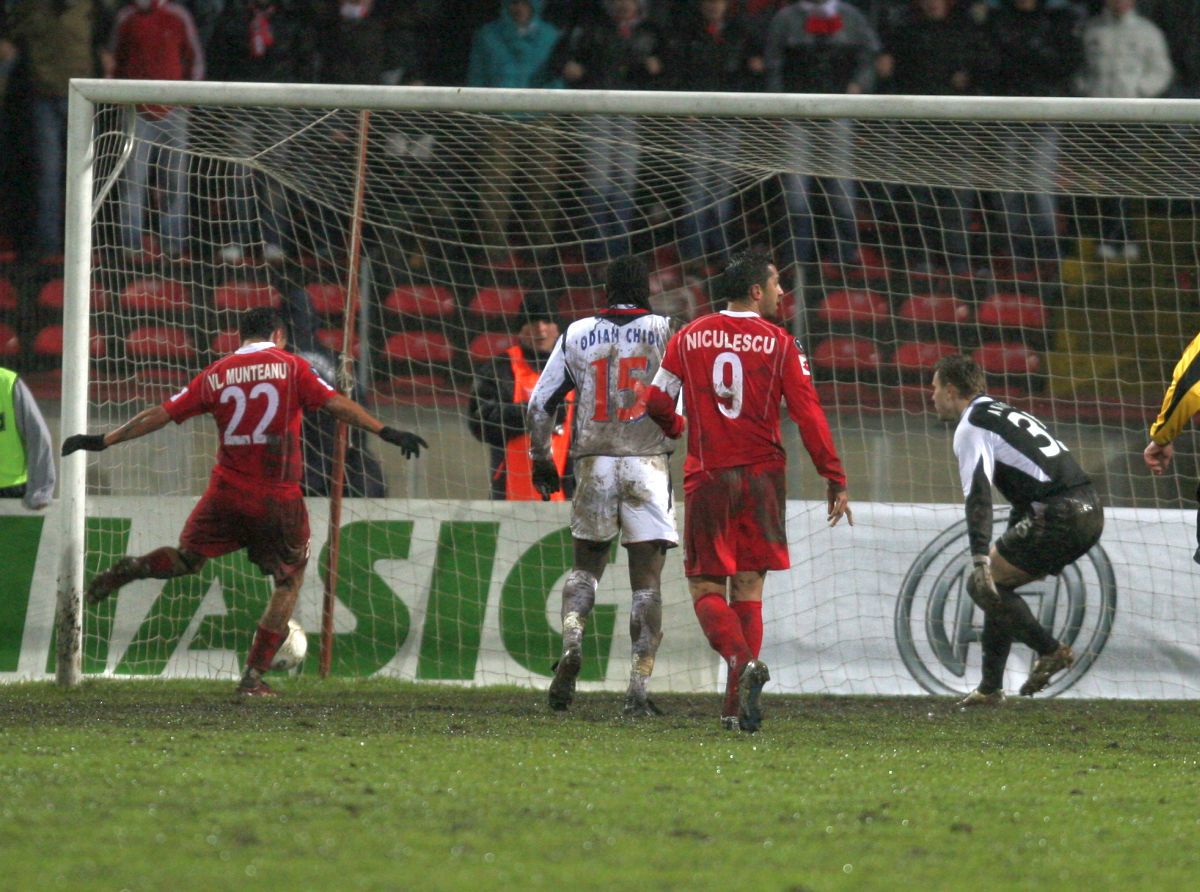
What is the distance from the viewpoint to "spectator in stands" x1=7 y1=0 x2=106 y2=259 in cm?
1251

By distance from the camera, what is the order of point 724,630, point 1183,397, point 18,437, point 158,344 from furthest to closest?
point 158,344 → point 18,437 → point 1183,397 → point 724,630

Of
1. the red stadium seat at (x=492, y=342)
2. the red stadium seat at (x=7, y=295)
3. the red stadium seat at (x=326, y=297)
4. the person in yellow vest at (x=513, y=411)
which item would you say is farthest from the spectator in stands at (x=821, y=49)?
the red stadium seat at (x=7, y=295)

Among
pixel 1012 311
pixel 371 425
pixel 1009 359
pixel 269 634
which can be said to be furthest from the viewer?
pixel 1012 311

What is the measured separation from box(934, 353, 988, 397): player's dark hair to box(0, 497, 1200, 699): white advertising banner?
1.15 m

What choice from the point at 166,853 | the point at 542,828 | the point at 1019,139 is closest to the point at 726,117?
the point at 1019,139

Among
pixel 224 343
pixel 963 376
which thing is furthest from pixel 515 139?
pixel 963 376

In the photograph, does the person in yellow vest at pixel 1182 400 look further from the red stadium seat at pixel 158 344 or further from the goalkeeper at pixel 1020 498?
the red stadium seat at pixel 158 344

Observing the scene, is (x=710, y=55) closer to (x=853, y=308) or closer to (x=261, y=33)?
(x=853, y=308)

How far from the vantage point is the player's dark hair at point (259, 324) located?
7418mm

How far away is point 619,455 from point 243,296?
12.4 feet

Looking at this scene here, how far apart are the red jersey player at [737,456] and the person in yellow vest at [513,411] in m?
2.84

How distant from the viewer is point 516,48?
13.0m

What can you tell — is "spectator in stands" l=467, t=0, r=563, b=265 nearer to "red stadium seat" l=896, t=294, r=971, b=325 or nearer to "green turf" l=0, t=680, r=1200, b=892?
"red stadium seat" l=896, t=294, r=971, b=325

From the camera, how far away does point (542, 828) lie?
4.02 m
